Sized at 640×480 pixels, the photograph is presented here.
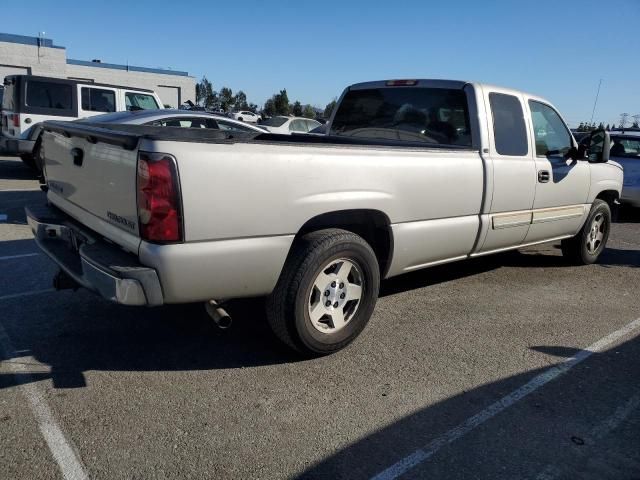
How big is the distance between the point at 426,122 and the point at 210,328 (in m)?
2.75

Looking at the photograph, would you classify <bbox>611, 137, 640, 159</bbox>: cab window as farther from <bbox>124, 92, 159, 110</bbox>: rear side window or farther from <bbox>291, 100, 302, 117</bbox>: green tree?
<bbox>291, 100, 302, 117</bbox>: green tree

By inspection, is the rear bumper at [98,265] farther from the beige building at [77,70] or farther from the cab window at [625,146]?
the beige building at [77,70]

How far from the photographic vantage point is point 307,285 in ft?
11.6

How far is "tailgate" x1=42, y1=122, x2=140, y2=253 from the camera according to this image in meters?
3.09

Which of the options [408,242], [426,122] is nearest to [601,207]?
[426,122]

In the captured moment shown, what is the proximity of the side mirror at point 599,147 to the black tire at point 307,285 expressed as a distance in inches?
141

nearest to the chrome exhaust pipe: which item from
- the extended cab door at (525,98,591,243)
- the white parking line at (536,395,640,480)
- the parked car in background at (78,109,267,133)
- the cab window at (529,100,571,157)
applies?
the white parking line at (536,395,640,480)

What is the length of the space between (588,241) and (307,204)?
4692 mm

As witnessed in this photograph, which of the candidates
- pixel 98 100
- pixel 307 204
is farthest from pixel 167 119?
pixel 307 204

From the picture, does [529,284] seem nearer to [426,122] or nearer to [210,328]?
[426,122]

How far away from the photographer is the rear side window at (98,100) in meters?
12.6

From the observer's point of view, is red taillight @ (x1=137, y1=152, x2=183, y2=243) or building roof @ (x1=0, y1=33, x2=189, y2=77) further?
building roof @ (x1=0, y1=33, x2=189, y2=77)

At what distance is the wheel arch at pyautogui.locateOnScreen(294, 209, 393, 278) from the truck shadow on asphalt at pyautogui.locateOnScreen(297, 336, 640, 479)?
115 cm

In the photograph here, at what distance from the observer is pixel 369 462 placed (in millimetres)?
2742
